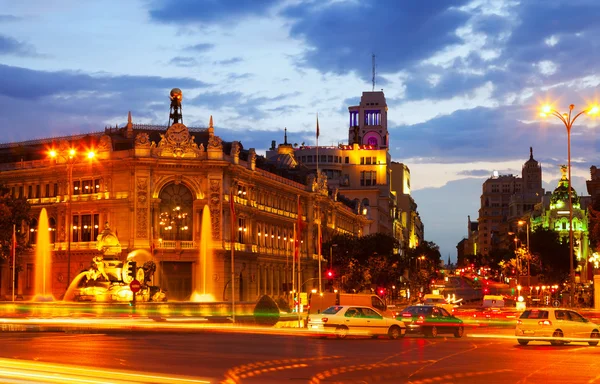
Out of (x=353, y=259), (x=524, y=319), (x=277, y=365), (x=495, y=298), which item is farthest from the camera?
(x=353, y=259)

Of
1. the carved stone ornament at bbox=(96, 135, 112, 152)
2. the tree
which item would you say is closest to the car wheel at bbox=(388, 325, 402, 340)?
the tree

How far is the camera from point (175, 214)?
9012 cm

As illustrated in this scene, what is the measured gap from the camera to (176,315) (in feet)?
183

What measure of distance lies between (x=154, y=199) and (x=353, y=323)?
5008 cm

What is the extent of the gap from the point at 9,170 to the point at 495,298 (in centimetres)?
5147

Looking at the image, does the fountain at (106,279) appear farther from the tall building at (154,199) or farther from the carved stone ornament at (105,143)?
the carved stone ornament at (105,143)

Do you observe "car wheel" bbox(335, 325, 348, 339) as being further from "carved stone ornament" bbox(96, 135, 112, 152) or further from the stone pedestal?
"carved stone ornament" bbox(96, 135, 112, 152)

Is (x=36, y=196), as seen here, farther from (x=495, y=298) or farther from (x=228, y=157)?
(x=495, y=298)

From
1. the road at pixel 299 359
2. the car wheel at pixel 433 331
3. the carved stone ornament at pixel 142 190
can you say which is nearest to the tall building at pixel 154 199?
the carved stone ornament at pixel 142 190

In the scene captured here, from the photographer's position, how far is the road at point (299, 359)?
2266 centimetres

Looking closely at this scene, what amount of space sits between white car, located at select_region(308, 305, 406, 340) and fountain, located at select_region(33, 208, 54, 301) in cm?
5440

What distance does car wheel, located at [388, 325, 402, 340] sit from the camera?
42562 mm

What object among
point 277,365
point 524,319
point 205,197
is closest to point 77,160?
point 205,197

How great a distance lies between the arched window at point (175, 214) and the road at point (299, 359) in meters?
48.9
